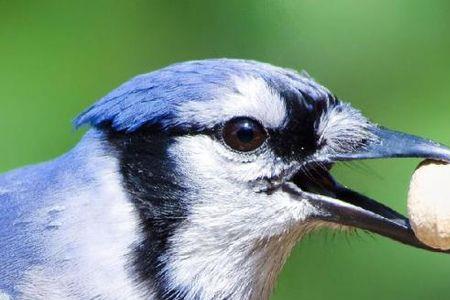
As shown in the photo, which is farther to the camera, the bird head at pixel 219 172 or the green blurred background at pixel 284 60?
the green blurred background at pixel 284 60

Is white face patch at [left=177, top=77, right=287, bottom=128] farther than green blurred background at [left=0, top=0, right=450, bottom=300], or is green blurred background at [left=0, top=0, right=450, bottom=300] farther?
green blurred background at [left=0, top=0, right=450, bottom=300]

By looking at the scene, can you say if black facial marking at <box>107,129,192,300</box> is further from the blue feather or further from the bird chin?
the bird chin

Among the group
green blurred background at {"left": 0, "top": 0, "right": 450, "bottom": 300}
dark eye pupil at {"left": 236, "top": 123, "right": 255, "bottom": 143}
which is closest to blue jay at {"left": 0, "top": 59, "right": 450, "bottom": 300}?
dark eye pupil at {"left": 236, "top": 123, "right": 255, "bottom": 143}

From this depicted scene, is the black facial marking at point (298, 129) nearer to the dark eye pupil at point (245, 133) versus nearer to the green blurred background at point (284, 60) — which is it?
the dark eye pupil at point (245, 133)

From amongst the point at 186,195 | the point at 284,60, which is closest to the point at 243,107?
the point at 186,195

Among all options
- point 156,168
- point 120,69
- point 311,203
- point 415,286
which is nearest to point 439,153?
point 311,203

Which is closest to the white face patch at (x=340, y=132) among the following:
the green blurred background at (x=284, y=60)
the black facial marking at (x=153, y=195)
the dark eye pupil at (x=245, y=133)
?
the dark eye pupil at (x=245, y=133)
